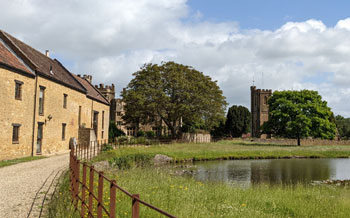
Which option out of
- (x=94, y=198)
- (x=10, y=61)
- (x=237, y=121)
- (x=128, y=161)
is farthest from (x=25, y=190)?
(x=237, y=121)

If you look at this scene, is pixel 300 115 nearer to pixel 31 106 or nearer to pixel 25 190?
pixel 31 106

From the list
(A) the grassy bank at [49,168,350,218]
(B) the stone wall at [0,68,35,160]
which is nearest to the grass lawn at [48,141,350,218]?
(A) the grassy bank at [49,168,350,218]

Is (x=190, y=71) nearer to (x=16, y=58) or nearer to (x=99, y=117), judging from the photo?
(x=99, y=117)

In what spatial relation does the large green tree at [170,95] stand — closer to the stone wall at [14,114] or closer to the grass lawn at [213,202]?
the stone wall at [14,114]

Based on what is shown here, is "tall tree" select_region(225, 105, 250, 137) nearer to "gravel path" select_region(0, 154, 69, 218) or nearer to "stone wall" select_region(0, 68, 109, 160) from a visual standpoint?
"stone wall" select_region(0, 68, 109, 160)

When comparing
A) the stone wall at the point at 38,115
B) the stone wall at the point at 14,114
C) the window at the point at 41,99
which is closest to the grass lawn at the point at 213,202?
the stone wall at the point at 14,114

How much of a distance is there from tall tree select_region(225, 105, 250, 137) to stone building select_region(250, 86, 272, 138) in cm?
353

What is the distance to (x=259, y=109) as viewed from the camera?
8500 cm

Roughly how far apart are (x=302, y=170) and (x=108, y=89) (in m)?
49.8

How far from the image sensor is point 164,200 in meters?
9.17

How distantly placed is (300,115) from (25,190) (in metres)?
44.5

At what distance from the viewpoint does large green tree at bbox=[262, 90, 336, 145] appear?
48312 millimetres

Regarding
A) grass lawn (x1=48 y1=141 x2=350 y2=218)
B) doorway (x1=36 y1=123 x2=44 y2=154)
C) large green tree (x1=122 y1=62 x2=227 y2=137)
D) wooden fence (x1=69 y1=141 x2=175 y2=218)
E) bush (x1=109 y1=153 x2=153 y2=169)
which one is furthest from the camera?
large green tree (x1=122 y1=62 x2=227 y2=137)

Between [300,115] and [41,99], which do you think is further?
[300,115]
